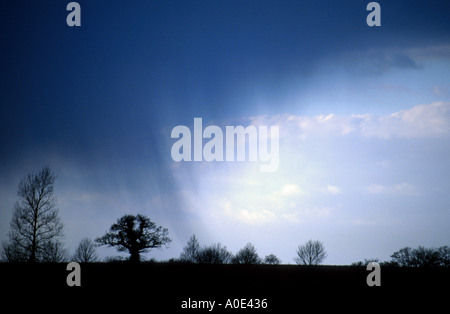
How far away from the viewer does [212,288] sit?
34.8 feet

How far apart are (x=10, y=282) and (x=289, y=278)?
1065 cm

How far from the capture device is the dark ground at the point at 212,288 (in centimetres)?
919

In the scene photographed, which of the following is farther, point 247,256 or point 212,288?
point 247,256

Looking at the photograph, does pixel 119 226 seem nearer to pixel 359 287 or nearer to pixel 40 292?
pixel 40 292

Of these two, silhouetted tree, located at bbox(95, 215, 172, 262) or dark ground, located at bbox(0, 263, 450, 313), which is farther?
silhouetted tree, located at bbox(95, 215, 172, 262)

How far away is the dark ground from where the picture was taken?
919 centimetres

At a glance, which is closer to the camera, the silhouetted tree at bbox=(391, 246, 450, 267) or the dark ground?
the dark ground

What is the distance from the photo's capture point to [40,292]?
32.0 feet

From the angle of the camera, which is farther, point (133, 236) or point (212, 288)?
point (133, 236)

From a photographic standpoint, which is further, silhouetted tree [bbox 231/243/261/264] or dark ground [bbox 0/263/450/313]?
silhouetted tree [bbox 231/243/261/264]
